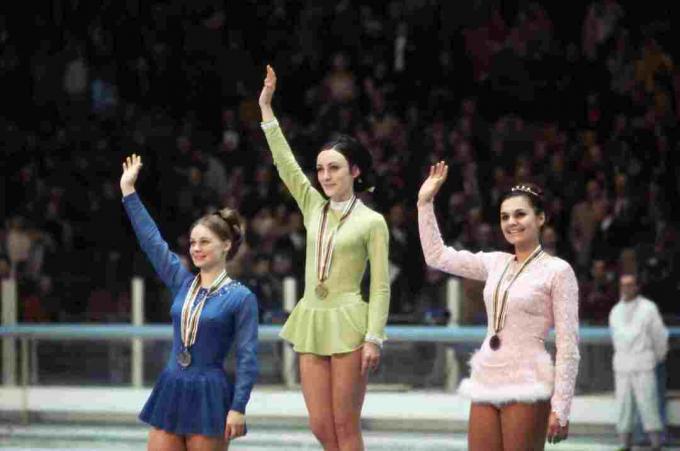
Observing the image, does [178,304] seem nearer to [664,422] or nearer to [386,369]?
[386,369]

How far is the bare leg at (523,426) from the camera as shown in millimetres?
5805

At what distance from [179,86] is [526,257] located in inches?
440

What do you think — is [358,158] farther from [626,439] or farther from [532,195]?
[626,439]

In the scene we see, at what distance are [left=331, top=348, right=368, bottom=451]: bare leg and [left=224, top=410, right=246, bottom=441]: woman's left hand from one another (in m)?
0.61

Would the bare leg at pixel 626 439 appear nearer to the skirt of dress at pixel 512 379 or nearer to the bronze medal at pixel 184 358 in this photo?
the skirt of dress at pixel 512 379

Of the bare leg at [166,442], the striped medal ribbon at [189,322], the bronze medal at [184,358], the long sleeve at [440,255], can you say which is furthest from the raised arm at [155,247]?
A: the long sleeve at [440,255]

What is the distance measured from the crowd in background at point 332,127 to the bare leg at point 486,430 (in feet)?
18.0

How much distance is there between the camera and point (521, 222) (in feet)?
19.7

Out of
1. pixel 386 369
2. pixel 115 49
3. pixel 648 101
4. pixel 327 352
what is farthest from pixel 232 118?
pixel 327 352

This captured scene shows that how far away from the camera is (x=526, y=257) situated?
6012 millimetres

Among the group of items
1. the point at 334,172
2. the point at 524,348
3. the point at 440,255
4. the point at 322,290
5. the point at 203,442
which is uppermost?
the point at 334,172

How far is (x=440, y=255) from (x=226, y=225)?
2.93 ft

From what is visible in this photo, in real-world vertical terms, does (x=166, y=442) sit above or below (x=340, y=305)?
below

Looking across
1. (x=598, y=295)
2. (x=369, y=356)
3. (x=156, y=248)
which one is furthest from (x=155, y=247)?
(x=598, y=295)
